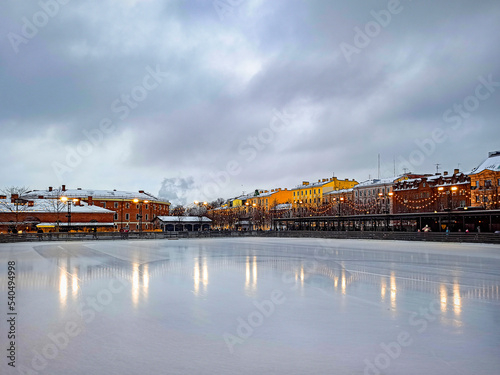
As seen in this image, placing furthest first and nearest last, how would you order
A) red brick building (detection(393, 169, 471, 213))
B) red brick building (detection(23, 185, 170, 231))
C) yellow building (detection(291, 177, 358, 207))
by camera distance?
yellow building (detection(291, 177, 358, 207)), red brick building (detection(23, 185, 170, 231)), red brick building (detection(393, 169, 471, 213))

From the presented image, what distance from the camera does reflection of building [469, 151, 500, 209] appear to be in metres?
65.6

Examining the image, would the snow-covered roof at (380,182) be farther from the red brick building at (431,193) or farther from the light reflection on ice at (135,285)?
the light reflection on ice at (135,285)

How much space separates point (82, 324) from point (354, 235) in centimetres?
4573

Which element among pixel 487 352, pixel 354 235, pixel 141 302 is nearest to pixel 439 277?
pixel 487 352

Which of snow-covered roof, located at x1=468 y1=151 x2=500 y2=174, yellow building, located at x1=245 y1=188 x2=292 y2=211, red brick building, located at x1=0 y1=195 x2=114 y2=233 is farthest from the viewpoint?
yellow building, located at x1=245 y1=188 x2=292 y2=211

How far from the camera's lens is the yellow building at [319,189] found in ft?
375

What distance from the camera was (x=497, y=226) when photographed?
39.0 meters

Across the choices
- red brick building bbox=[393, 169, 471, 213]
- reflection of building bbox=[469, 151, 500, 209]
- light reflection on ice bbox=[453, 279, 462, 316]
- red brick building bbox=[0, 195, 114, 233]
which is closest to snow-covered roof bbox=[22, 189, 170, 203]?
red brick building bbox=[0, 195, 114, 233]

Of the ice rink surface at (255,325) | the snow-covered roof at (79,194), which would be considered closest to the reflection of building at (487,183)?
the ice rink surface at (255,325)

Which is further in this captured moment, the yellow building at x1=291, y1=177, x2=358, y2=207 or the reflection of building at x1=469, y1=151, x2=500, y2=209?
the yellow building at x1=291, y1=177, x2=358, y2=207

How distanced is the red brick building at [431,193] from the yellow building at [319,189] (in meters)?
25.2

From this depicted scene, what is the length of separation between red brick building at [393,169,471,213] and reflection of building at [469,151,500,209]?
3.64 metres

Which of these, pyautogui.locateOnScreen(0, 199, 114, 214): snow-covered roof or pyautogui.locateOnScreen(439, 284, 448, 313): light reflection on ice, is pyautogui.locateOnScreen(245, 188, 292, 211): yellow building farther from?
pyautogui.locateOnScreen(439, 284, 448, 313): light reflection on ice

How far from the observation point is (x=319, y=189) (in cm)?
11606
